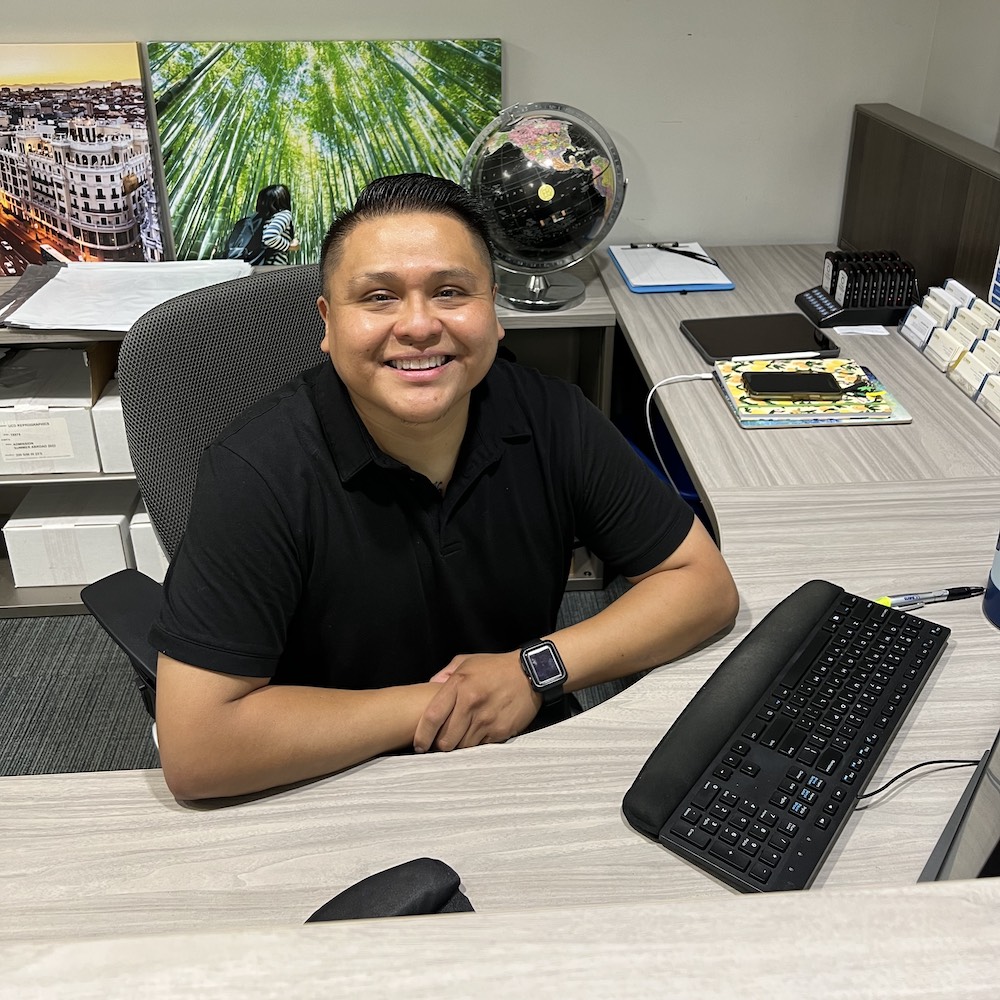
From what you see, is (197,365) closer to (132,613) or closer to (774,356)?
(132,613)

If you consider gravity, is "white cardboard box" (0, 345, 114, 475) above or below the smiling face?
below

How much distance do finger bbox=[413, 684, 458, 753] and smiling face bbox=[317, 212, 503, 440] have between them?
307 mm

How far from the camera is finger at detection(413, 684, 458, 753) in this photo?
101 centimetres

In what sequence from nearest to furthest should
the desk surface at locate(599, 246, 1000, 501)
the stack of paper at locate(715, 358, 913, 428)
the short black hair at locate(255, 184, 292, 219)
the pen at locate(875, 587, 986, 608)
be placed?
the pen at locate(875, 587, 986, 608), the desk surface at locate(599, 246, 1000, 501), the stack of paper at locate(715, 358, 913, 428), the short black hair at locate(255, 184, 292, 219)

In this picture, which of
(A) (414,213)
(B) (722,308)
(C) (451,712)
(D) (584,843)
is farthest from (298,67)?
(D) (584,843)

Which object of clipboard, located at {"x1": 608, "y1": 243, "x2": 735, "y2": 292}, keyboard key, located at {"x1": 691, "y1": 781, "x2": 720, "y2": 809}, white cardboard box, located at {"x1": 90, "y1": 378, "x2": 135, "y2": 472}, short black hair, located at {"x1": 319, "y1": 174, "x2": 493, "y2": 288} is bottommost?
white cardboard box, located at {"x1": 90, "y1": 378, "x2": 135, "y2": 472}

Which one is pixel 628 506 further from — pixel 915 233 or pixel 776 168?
pixel 776 168

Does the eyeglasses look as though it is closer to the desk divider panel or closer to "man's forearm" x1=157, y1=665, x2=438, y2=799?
the desk divider panel

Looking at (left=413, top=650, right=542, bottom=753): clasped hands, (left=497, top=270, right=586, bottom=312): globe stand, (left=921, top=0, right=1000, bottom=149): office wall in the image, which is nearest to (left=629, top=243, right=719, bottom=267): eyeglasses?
(left=497, top=270, right=586, bottom=312): globe stand

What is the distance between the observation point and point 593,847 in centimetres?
87

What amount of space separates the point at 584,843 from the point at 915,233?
1756 mm

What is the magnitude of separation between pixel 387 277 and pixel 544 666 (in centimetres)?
47

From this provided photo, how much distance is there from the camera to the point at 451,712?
1.04 m

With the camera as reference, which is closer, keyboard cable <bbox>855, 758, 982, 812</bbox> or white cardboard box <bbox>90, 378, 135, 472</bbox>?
keyboard cable <bbox>855, 758, 982, 812</bbox>
